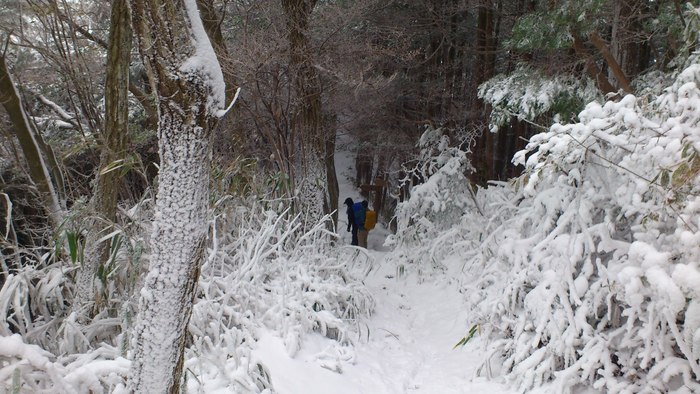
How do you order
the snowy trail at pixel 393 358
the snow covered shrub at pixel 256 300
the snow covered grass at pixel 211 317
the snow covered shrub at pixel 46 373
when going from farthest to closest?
1. the snowy trail at pixel 393 358
2. the snow covered shrub at pixel 256 300
3. the snow covered grass at pixel 211 317
4. the snow covered shrub at pixel 46 373

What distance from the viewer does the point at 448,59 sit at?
37.0 feet

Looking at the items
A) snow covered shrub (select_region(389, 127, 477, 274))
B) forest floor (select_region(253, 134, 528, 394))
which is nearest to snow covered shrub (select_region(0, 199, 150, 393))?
forest floor (select_region(253, 134, 528, 394))

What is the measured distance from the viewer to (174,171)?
1.76 m

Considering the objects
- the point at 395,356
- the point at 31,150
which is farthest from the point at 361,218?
the point at 31,150

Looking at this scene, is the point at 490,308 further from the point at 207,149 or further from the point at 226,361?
the point at 207,149

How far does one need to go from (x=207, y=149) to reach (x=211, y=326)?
6.69 ft

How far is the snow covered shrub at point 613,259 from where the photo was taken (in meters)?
2.51

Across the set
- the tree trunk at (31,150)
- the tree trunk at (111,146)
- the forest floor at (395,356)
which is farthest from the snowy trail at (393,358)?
the tree trunk at (31,150)

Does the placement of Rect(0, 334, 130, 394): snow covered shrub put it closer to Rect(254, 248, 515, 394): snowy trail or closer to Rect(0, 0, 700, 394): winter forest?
Rect(0, 0, 700, 394): winter forest

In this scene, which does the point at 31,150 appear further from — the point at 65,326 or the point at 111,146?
the point at 65,326

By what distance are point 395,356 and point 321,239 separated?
184 cm

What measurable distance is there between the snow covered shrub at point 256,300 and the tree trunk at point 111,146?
78cm

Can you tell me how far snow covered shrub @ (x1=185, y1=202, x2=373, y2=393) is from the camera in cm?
296

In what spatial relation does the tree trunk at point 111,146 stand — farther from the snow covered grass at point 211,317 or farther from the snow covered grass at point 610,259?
the snow covered grass at point 610,259
